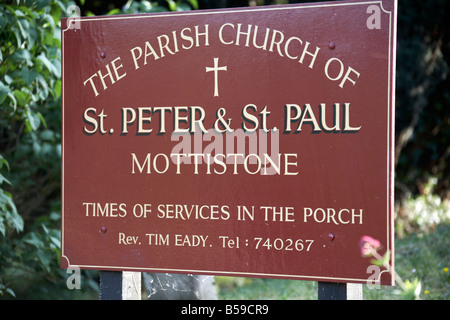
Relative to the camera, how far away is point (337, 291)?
274 centimetres

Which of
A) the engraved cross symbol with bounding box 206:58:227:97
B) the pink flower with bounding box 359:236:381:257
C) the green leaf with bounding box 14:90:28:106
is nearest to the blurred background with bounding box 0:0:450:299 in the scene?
the green leaf with bounding box 14:90:28:106

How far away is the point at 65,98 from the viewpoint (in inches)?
123

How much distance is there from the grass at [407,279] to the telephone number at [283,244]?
5.00ft

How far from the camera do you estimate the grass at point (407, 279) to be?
170 inches

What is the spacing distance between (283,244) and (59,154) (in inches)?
97.8

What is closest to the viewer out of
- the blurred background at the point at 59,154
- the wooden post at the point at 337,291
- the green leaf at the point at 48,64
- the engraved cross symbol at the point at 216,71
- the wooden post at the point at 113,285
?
the wooden post at the point at 337,291

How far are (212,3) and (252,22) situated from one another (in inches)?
133

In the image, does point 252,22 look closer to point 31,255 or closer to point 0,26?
point 0,26

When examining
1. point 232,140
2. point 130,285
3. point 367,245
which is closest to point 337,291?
point 367,245

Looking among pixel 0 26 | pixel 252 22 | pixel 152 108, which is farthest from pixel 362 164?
pixel 0 26

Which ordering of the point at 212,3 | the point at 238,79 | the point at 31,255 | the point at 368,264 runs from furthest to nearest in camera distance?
1. the point at 212,3
2. the point at 31,255
3. the point at 238,79
4. the point at 368,264

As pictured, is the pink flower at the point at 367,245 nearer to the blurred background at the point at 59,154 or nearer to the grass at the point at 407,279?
the blurred background at the point at 59,154

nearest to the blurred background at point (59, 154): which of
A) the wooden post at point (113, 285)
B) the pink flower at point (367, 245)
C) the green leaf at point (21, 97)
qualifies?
the green leaf at point (21, 97)

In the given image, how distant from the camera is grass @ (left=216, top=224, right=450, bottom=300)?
4.31 m
